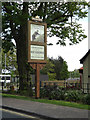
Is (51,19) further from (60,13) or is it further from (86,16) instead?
(86,16)

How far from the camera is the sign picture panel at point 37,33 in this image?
61.6ft

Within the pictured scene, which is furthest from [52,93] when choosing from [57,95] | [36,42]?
[36,42]

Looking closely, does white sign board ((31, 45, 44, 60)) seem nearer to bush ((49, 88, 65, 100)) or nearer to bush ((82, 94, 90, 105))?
bush ((49, 88, 65, 100))

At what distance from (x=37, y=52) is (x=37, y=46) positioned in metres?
0.49

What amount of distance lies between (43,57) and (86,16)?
9347 millimetres

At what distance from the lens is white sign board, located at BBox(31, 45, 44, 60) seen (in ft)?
61.5

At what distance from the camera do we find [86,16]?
25.9 m

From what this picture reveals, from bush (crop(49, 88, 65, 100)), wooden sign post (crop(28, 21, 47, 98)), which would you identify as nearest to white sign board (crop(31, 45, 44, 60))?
wooden sign post (crop(28, 21, 47, 98))

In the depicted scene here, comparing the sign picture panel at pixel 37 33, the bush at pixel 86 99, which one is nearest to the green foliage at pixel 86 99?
the bush at pixel 86 99

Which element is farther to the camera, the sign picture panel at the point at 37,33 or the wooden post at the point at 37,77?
the sign picture panel at the point at 37,33

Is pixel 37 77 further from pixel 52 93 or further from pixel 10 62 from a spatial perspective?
pixel 10 62

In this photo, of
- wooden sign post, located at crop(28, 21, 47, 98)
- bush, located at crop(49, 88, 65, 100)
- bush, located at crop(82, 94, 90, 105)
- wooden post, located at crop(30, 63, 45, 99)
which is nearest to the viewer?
bush, located at crop(82, 94, 90, 105)

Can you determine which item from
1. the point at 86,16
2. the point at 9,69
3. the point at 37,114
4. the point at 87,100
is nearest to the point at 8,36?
the point at 86,16

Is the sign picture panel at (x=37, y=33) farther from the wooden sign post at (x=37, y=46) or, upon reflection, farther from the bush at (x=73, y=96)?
the bush at (x=73, y=96)
